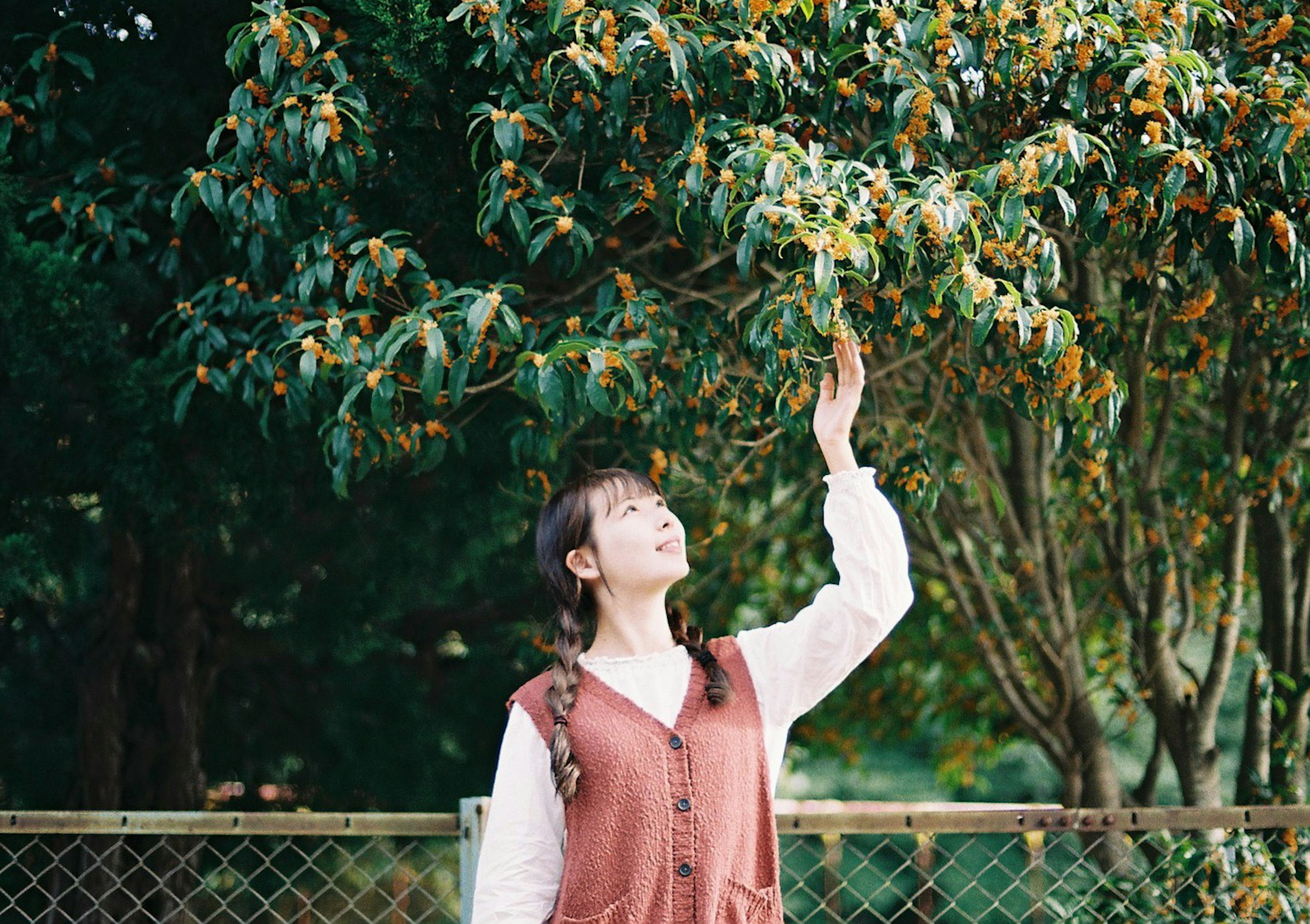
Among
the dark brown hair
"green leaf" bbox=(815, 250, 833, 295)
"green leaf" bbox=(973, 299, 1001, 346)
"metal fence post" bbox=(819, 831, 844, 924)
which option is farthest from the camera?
"metal fence post" bbox=(819, 831, 844, 924)

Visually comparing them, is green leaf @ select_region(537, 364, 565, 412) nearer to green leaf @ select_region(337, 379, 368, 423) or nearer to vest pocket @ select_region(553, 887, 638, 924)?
green leaf @ select_region(337, 379, 368, 423)

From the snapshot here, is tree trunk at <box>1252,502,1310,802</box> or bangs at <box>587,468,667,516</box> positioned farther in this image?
tree trunk at <box>1252,502,1310,802</box>

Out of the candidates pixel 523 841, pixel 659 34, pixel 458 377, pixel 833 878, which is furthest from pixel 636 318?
pixel 833 878

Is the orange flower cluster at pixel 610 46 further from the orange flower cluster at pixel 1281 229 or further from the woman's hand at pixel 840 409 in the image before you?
the orange flower cluster at pixel 1281 229

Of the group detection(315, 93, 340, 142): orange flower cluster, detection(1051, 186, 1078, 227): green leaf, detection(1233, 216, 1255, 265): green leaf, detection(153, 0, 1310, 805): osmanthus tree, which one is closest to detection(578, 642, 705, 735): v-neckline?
detection(153, 0, 1310, 805): osmanthus tree

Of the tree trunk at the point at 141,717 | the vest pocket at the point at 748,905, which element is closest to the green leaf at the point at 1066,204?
the vest pocket at the point at 748,905

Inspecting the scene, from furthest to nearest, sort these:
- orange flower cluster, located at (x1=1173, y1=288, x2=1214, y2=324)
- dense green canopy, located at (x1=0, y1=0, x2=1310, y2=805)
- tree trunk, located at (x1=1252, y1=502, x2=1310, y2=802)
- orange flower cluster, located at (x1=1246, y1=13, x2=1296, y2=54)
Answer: tree trunk, located at (x1=1252, y1=502, x2=1310, y2=802) → orange flower cluster, located at (x1=1173, y1=288, x2=1214, y2=324) → orange flower cluster, located at (x1=1246, y1=13, x2=1296, y2=54) → dense green canopy, located at (x1=0, y1=0, x2=1310, y2=805)

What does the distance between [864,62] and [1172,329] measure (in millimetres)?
1716

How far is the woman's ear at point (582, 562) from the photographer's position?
1.69 metres

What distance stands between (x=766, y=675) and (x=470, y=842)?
74cm

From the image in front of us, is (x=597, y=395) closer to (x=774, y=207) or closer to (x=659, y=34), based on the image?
(x=774, y=207)

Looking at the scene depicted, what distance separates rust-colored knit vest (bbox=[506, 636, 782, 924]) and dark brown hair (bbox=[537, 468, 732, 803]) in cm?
3

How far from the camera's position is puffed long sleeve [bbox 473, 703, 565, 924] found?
1.53 meters

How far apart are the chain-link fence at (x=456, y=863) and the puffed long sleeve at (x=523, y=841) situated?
11 centimetres
